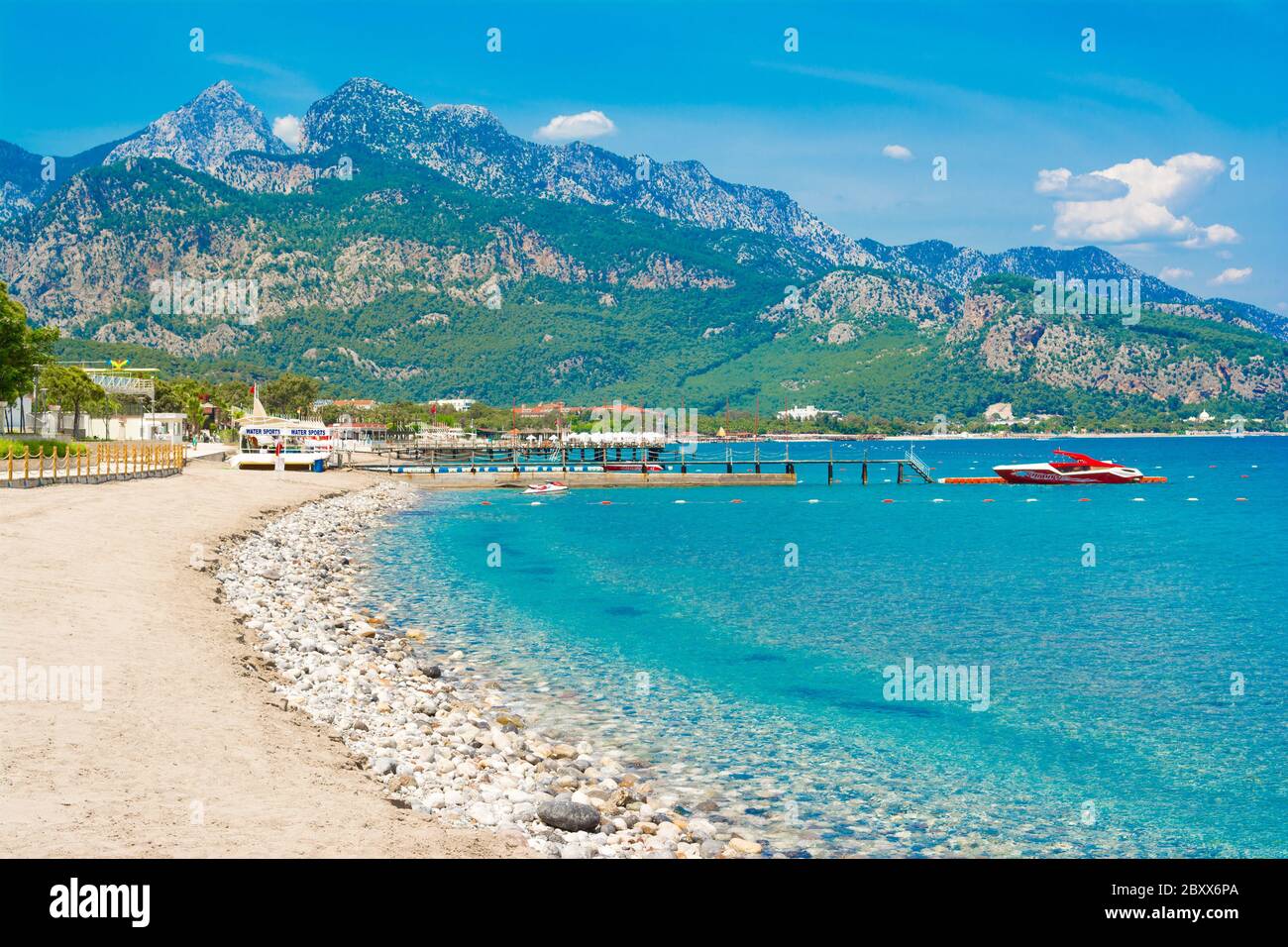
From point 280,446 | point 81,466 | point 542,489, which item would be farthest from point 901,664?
point 280,446

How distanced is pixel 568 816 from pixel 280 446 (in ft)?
323

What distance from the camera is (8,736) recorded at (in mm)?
12383

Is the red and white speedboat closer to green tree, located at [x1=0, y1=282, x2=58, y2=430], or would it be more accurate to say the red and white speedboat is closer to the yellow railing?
the yellow railing

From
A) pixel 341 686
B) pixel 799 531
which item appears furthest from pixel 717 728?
pixel 799 531

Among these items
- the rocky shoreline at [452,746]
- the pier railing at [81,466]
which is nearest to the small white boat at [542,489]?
the pier railing at [81,466]

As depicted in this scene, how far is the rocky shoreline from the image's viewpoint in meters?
12.6

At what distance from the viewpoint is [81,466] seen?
58312 mm

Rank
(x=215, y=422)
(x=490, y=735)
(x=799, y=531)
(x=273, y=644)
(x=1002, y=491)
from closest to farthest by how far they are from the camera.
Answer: (x=490, y=735)
(x=273, y=644)
(x=799, y=531)
(x=1002, y=491)
(x=215, y=422)

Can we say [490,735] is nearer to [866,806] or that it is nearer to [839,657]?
[866,806]

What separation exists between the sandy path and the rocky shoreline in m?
0.73

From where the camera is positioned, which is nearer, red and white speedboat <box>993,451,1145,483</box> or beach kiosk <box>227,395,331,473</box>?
beach kiosk <box>227,395,331,473</box>

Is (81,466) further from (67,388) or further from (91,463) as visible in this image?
(67,388)

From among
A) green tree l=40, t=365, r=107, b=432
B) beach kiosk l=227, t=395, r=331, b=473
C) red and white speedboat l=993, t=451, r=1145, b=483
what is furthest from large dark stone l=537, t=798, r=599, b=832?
red and white speedboat l=993, t=451, r=1145, b=483
